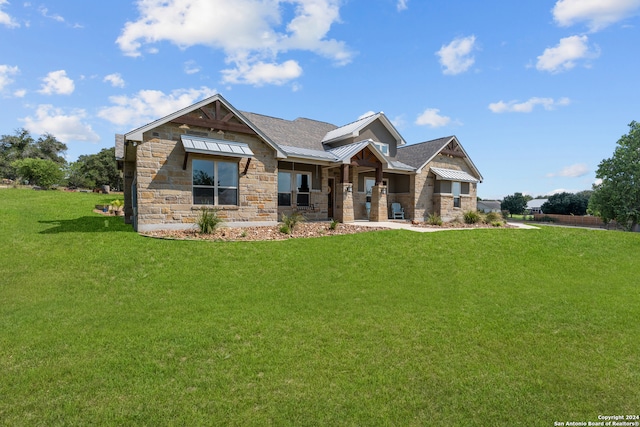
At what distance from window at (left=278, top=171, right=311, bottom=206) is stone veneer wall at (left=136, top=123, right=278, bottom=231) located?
3079mm

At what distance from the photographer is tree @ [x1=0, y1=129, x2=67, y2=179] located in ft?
172

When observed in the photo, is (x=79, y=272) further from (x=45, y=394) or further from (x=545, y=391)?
(x=545, y=391)

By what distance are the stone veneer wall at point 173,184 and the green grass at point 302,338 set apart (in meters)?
2.44

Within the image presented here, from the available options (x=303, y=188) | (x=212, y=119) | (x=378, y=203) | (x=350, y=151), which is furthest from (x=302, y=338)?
(x=378, y=203)

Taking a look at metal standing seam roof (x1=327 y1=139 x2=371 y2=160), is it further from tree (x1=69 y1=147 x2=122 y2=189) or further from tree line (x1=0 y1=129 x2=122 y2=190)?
tree (x1=69 y1=147 x2=122 y2=189)

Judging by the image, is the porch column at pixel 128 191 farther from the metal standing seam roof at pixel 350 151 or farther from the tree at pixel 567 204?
the tree at pixel 567 204

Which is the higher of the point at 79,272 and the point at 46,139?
the point at 46,139

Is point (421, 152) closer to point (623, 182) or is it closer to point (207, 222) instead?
point (207, 222)

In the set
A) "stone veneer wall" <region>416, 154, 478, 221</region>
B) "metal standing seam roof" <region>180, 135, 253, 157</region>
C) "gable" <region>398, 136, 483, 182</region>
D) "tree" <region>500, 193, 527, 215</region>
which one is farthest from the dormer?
"tree" <region>500, 193, 527, 215</region>

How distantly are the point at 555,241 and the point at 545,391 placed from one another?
11.7 metres

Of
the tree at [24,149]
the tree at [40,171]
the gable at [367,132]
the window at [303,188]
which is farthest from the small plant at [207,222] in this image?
the tree at [24,149]

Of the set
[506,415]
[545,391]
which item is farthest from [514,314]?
[506,415]

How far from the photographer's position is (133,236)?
1098 centimetres

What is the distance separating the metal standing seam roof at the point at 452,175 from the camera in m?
21.9
